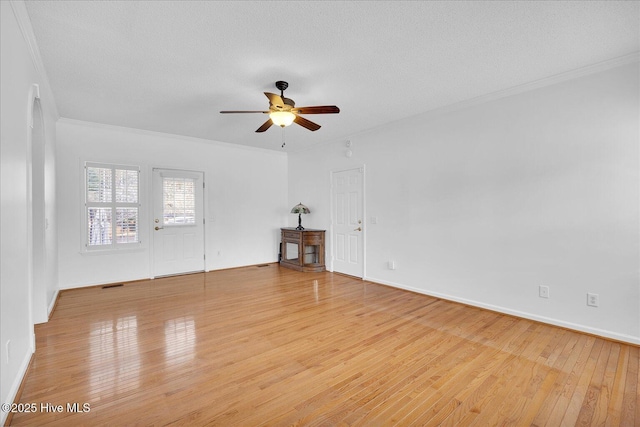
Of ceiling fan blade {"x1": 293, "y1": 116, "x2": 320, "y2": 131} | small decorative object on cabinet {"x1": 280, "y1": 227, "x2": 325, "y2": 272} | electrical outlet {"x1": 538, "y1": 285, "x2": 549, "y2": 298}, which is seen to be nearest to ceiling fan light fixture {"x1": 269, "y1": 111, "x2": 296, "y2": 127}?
ceiling fan blade {"x1": 293, "y1": 116, "x2": 320, "y2": 131}

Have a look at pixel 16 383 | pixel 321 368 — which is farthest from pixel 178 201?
pixel 321 368

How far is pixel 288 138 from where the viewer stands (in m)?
5.61

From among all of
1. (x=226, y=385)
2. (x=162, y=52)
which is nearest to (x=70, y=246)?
(x=162, y=52)

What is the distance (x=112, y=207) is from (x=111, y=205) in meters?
0.04

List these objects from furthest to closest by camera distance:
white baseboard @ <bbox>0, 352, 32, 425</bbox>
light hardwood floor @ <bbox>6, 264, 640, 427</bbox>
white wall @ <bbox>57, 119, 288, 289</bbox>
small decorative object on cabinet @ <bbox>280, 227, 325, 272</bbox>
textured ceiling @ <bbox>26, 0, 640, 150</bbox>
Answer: small decorative object on cabinet @ <bbox>280, 227, 325, 272</bbox>, white wall @ <bbox>57, 119, 288, 289</bbox>, textured ceiling @ <bbox>26, 0, 640, 150</bbox>, light hardwood floor @ <bbox>6, 264, 640, 427</bbox>, white baseboard @ <bbox>0, 352, 32, 425</bbox>

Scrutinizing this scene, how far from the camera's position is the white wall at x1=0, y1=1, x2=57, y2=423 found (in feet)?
5.72

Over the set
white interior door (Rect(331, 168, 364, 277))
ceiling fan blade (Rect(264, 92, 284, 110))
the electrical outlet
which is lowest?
the electrical outlet

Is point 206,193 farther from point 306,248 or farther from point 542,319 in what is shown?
point 542,319

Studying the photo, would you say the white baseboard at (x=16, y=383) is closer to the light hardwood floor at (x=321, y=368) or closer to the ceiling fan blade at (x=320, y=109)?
the light hardwood floor at (x=321, y=368)

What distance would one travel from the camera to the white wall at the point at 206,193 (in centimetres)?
453

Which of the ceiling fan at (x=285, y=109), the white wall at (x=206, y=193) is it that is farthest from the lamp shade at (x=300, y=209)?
the ceiling fan at (x=285, y=109)

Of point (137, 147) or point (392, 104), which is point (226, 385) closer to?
point (392, 104)

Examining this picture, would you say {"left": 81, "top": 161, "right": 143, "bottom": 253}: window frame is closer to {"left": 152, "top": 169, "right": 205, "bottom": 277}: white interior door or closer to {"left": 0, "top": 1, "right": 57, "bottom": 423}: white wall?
{"left": 152, "top": 169, "right": 205, "bottom": 277}: white interior door

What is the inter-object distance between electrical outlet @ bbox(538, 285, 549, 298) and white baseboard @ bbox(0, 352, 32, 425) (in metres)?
4.50
